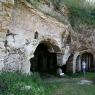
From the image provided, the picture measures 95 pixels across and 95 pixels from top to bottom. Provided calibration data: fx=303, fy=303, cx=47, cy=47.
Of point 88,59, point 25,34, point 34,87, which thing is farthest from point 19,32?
point 88,59

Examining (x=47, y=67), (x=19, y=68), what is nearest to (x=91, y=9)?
(x=47, y=67)

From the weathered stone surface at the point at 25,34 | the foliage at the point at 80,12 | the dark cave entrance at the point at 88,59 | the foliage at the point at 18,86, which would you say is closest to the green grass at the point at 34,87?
the foliage at the point at 18,86

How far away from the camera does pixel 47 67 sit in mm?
20109

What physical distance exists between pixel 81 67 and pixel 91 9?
12.9ft

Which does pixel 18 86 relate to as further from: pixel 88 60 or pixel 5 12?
pixel 88 60

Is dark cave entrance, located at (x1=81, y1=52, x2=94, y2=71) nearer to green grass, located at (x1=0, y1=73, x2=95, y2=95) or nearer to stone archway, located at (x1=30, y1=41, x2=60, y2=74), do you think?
stone archway, located at (x1=30, y1=41, x2=60, y2=74)

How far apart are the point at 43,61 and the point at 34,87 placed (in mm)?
7770

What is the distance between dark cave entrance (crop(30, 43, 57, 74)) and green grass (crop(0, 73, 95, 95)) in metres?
3.57

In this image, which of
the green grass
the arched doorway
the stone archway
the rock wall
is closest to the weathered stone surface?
the rock wall

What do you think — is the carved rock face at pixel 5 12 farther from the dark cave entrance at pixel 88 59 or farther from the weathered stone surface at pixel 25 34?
the dark cave entrance at pixel 88 59

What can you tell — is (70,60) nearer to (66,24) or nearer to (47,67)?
(47,67)

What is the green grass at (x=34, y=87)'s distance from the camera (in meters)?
11.0

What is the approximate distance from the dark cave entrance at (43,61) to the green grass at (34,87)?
3573mm

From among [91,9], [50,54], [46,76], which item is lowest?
[46,76]
